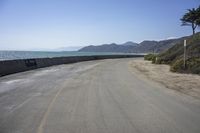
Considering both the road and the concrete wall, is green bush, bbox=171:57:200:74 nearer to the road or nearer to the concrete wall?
the road

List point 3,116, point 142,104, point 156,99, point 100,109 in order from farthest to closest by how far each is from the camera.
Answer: point 156,99, point 142,104, point 100,109, point 3,116

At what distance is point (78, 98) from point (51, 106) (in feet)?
5.91

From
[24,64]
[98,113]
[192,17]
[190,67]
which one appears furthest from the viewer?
[192,17]

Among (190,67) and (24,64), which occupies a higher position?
(24,64)

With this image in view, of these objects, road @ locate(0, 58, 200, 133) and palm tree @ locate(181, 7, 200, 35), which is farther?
palm tree @ locate(181, 7, 200, 35)

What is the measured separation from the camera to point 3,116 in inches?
335

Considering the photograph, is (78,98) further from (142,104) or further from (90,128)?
(90,128)

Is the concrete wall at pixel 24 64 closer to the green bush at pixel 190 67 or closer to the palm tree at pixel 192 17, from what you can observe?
the green bush at pixel 190 67

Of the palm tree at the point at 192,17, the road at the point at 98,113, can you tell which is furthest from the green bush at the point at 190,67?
the palm tree at the point at 192,17

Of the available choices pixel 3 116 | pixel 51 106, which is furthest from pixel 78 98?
pixel 3 116

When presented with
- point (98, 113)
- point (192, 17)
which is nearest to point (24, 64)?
point (98, 113)

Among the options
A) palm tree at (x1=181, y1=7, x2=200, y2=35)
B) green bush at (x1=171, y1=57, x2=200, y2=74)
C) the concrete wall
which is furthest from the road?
palm tree at (x1=181, y1=7, x2=200, y2=35)

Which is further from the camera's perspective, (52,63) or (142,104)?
(52,63)

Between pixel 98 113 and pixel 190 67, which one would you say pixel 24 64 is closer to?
pixel 190 67
